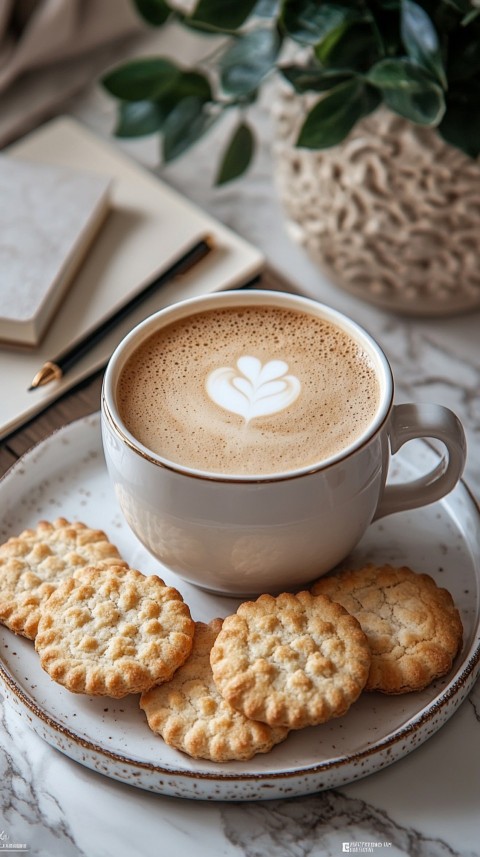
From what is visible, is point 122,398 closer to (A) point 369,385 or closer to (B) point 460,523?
(A) point 369,385

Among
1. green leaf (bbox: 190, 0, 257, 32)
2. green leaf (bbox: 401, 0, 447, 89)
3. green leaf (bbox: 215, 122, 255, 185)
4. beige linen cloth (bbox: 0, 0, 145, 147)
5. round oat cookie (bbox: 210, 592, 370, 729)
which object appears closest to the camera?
round oat cookie (bbox: 210, 592, 370, 729)

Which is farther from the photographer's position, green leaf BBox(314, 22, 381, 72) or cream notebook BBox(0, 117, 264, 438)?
cream notebook BBox(0, 117, 264, 438)

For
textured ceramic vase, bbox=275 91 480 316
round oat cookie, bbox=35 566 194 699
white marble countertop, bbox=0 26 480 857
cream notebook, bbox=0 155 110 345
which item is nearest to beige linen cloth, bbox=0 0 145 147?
cream notebook, bbox=0 155 110 345

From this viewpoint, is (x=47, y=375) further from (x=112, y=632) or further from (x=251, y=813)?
(x=251, y=813)

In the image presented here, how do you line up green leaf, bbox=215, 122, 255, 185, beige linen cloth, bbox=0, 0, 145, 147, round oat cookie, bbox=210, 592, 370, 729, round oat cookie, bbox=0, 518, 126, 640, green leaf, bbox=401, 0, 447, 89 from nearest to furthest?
round oat cookie, bbox=210, 592, 370, 729 < round oat cookie, bbox=0, 518, 126, 640 < green leaf, bbox=401, 0, 447, 89 < green leaf, bbox=215, 122, 255, 185 < beige linen cloth, bbox=0, 0, 145, 147

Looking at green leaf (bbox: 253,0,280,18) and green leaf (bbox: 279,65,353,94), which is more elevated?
green leaf (bbox: 253,0,280,18)

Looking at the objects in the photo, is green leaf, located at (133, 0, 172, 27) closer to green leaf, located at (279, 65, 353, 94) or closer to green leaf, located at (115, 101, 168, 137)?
green leaf, located at (115, 101, 168, 137)

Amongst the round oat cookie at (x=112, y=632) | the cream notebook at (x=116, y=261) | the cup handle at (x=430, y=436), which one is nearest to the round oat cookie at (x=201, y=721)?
the round oat cookie at (x=112, y=632)

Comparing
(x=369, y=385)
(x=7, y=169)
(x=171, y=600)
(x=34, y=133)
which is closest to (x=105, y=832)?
(x=171, y=600)
